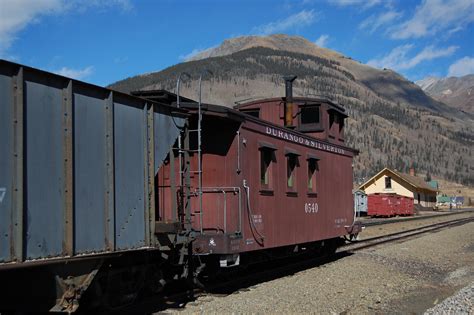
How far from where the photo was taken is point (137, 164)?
767 centimetres

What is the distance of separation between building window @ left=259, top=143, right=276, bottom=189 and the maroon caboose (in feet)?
0.07

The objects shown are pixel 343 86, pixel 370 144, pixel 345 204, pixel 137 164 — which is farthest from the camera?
pixel 343 86

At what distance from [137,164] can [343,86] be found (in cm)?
16979

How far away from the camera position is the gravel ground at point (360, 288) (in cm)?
884

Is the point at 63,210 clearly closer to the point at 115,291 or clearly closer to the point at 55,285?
the point at 55,285

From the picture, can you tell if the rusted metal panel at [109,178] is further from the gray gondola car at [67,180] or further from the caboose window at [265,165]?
the caboose window at [265,165]

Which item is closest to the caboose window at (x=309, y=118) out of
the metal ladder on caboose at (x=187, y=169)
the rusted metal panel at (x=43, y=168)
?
the metal ladder on caboose at (x=187, y=169)

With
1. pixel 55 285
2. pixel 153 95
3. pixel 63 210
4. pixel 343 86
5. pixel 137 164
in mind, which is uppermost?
pixel 343 86

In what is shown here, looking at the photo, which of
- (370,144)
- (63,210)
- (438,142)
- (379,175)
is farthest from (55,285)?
(438,142)

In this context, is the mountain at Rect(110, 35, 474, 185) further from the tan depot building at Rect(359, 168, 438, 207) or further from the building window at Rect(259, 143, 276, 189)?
the building window at Rect(259, 143, 276, 189)

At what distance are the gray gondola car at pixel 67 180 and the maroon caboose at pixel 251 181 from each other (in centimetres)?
96

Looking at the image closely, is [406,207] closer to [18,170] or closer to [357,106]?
[18,170]

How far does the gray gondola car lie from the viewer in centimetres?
556

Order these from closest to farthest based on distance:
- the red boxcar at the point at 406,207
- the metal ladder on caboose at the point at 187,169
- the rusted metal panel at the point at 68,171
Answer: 1. the rusted metal panel at the point at 68,171
2. the metal ladder on caboose at the point at 187,169
3. the red boxcar at the point at 406,207
